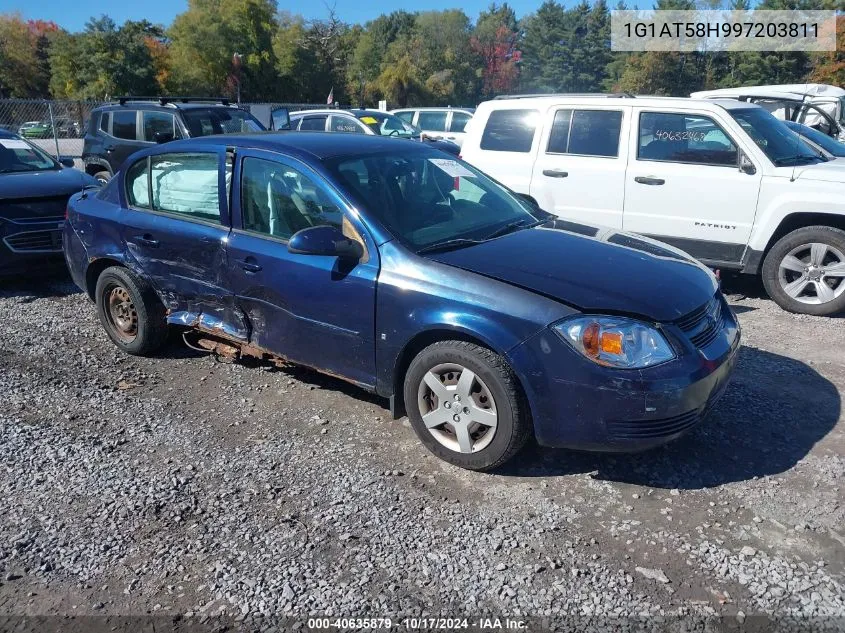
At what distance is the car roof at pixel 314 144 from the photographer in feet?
14.1

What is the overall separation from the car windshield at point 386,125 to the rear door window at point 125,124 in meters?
5.05

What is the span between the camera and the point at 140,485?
3584 mm

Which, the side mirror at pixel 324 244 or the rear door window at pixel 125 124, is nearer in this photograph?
the side mirror at pixel 324 244

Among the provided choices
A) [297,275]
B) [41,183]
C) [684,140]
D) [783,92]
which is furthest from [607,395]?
[783,92]

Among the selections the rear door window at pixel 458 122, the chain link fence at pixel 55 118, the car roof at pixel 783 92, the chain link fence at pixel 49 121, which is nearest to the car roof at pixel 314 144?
the rear door window at pixel 458 122

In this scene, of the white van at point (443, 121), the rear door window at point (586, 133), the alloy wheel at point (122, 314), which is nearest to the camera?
the alloy wheel at point (122, 314)

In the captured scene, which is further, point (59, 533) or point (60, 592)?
point (59, 533)

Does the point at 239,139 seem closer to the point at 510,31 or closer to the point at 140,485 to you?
the point at 140,485

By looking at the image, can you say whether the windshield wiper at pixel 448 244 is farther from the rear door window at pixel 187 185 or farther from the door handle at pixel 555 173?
the door handle at pixel 555 173

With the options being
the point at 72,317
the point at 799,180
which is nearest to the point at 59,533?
the point at 72,317

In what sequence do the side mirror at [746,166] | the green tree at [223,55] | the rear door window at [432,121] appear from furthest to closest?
the green tree at [223,55] → the rear door window at [432,121] → the side mirror at [746,166]

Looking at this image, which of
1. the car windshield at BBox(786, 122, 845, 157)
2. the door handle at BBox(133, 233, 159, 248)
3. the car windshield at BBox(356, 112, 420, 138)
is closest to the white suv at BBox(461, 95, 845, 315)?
the car windshield at BBox(786, 122, 845, 157)

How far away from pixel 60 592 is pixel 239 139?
2888mm

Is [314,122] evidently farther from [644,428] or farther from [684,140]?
[644,428]
